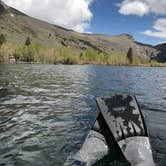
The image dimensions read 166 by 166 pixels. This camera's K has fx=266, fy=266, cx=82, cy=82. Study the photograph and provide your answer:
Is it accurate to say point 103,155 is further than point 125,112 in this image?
No

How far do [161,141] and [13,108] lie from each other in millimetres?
11540

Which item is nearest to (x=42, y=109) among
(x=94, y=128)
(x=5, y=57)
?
(x=94, y=128)

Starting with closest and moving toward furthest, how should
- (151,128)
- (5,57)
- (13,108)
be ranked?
(151,128)
(13,108)
(5,57)

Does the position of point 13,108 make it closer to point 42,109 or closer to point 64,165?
point 42,109

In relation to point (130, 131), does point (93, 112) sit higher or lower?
lower

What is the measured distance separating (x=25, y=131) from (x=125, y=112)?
597 cm

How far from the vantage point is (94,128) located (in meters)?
11.4

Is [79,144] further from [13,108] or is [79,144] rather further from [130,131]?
[13,108]

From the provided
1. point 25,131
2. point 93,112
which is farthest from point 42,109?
point 25,131

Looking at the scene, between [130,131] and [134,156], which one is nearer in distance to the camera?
[134,156]

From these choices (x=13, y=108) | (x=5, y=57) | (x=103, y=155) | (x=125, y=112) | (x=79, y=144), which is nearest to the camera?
(x=103, y=155)

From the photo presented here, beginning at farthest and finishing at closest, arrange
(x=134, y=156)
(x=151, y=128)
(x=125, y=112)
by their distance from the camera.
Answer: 1. (x=151, y=128)
2. (x=125, y=112)
3. (x=134, y=156)

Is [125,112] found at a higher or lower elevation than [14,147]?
higher

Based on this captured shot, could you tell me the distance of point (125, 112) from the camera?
Result: 1162cm
